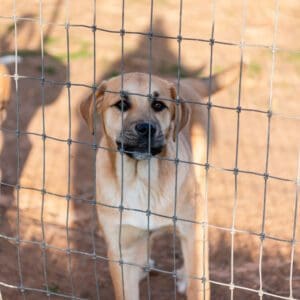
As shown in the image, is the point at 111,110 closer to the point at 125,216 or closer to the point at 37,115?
the point at 125,216

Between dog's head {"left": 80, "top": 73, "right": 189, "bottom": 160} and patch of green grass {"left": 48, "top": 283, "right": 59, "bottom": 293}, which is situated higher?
dog's head {"left": 80, "top": 73, "right": 189, "bottom": 160}

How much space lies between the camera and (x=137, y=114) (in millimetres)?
3648

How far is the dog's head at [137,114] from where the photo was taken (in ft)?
11.8

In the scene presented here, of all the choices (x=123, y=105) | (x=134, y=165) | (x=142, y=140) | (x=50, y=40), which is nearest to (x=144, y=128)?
(x=142, y=140)

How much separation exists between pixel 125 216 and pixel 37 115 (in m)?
3.07

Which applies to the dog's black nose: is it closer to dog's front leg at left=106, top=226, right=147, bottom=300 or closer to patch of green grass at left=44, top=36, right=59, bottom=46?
dog's front leg at left=106, top=226, right=147, bottom=300

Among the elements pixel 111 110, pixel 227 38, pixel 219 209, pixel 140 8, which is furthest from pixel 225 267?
pixel 140 8

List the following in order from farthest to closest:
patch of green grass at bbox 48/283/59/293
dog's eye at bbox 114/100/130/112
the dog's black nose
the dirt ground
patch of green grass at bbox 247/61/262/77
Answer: patch of green grass at bbox 247/61/262/77 < the dirt ground < patch of green grass at bbox 48/283/59/293 < dog's eye at bbox 114/100/130/112 < the dog's black nose

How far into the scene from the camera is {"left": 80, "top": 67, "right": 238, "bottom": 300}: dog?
3.64m

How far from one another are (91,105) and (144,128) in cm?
35

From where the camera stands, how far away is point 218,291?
4.45 metres

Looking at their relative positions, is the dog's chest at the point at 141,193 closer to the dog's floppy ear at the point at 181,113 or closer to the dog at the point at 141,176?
the dog at the point at 141,176


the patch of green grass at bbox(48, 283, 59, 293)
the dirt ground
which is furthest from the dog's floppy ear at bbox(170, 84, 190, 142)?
the patch of green grass at bbox(48, 283, 59, 293)

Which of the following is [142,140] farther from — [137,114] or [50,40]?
[50,40]
